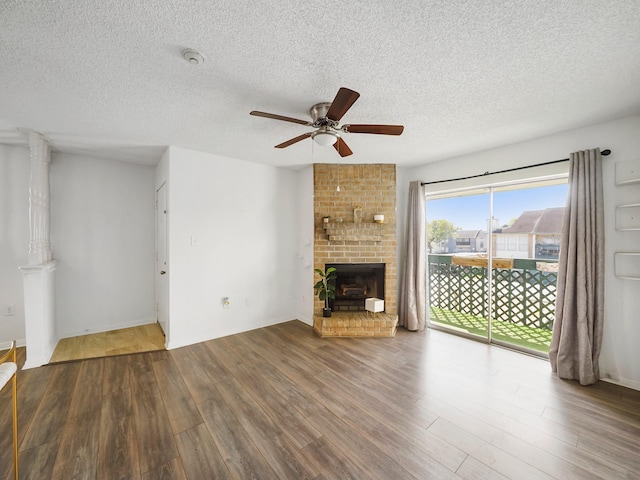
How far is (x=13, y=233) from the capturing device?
10.2 ft

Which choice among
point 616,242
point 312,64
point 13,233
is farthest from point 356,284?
point 13,233

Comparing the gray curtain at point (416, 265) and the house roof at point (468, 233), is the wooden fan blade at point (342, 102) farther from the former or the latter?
the house roof at point (468, 233)

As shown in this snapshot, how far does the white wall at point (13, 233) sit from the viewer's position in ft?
10.0

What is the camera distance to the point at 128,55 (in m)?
1.50

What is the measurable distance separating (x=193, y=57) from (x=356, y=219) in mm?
2704

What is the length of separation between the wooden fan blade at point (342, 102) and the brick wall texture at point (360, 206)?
2000mm

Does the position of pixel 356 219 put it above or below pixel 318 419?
above

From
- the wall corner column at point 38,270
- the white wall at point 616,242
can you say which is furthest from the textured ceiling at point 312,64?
the wall corner column at point 38,270

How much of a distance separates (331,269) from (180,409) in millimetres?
2256

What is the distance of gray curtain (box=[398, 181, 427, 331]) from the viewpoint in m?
3.73

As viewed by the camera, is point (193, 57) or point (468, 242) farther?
point (468, 242)

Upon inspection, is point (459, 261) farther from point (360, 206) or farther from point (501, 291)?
point (360, 206)

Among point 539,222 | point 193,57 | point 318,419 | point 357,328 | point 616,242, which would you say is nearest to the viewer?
point 193,57

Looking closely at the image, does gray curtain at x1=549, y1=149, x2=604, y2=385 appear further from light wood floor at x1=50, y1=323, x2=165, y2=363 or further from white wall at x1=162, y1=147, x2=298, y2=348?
light wood floor at x1=50, y1=323, x2=165, y2=363
